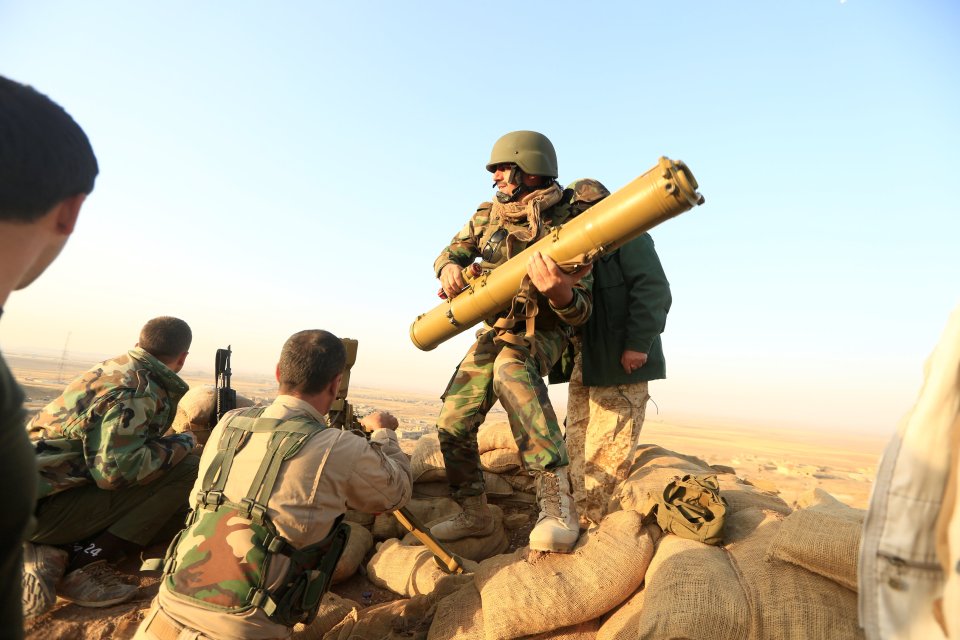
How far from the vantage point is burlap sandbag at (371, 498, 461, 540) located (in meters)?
4.62

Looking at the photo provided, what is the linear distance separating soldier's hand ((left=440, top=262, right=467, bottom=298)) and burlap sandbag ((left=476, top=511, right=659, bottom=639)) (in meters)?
1.91

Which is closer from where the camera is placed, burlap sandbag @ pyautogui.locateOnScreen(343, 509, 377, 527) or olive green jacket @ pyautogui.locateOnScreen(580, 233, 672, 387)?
olive green jacket @ pyautogui.locateOnScreen(580, 233, 672, 387)

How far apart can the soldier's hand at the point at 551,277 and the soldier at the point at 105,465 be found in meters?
2.74

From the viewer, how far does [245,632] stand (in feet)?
7.48

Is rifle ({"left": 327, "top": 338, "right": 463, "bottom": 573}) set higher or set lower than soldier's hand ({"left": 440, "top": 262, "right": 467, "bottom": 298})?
lower

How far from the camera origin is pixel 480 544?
4.16m

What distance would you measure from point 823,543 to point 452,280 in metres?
2.73

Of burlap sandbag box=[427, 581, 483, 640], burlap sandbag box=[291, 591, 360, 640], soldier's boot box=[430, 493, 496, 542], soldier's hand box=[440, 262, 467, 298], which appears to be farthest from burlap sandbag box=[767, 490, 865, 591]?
soldier's hand box=[440, 262, 467, 298]

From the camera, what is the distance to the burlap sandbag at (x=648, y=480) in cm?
335

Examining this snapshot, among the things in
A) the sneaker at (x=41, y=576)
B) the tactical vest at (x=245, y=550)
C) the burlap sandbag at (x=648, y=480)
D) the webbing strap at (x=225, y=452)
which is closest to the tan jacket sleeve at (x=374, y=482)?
the tactical vest at (x=245, y=550)

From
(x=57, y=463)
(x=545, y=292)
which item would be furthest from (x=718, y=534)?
(x=57, y=463)

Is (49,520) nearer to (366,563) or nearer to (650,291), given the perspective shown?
(366,563)

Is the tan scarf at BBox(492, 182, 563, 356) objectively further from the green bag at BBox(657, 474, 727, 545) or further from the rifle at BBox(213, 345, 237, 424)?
the rifle at BBox(213, 345, 237, 424)

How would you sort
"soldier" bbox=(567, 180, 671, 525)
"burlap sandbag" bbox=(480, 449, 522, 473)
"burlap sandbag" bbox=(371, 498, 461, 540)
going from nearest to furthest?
"soldier" bbox=(567, 180, 671, 525)
"burlap sandbag" bbox=(371, 498, 461, 540)
"burlap sandbag" bbox=(480, 449, 522, 473)
